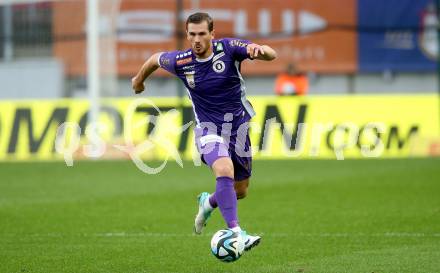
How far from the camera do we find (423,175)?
16750 millimetres

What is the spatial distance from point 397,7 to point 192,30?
1949 centimetres

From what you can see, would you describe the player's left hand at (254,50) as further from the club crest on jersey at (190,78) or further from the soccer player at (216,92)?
the club crest on jersey at (190,78)

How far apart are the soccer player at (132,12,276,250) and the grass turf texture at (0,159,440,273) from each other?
86cm

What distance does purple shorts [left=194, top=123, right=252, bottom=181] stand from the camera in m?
8.41

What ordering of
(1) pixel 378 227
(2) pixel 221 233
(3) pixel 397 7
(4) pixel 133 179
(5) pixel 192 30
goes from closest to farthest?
(2) pixel 221 233 → (5) pixel 192 30 → (1) pixel 378 227 → (4) pixel 133 179 → (3) pixel 397 7

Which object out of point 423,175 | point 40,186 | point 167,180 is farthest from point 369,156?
point 40,186

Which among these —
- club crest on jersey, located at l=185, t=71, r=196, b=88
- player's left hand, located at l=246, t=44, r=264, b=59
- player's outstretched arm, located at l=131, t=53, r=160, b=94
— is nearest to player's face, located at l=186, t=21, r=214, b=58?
club crest on jersey, located at l=185, t=71, r=196, b=88

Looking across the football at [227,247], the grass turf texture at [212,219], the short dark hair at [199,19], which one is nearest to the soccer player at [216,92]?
the short dark hair at [199,19]

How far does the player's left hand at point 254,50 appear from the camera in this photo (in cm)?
801

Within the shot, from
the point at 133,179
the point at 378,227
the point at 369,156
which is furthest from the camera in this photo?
the point at 369,156

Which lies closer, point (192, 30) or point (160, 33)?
point (192, 30)

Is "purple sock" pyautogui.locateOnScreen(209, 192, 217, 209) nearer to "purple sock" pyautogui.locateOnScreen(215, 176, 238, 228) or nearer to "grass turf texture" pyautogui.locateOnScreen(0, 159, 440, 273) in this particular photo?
"grass turf texture" pyautogui.locateOnScreen(0, 159, 440, 273)

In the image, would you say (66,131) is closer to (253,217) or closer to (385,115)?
(385,115)

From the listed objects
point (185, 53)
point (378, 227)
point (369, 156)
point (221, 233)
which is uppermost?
point (185, 53)
